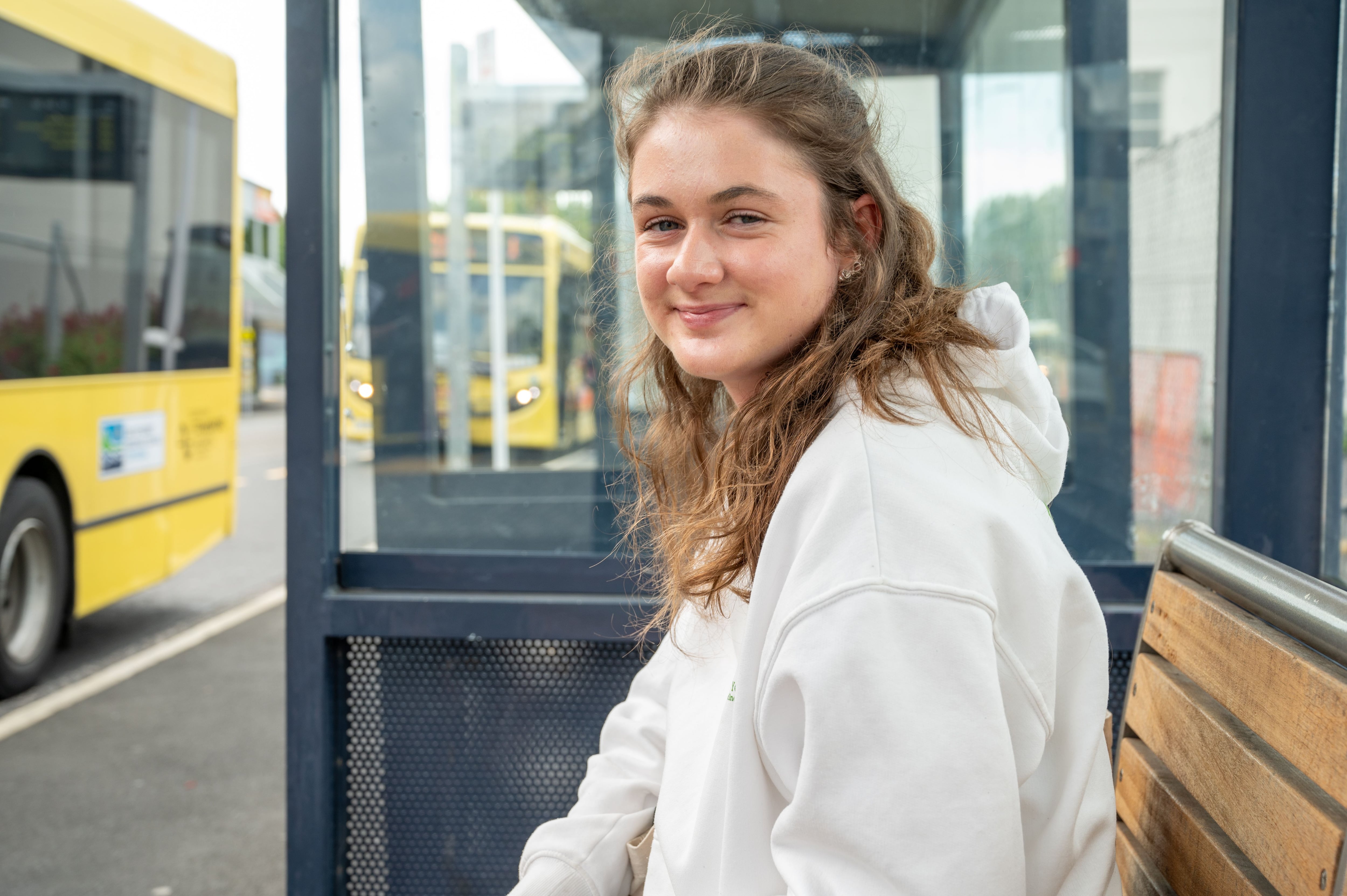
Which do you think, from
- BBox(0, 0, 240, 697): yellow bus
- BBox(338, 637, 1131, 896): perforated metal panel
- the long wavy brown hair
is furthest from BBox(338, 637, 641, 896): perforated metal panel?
BBox(0, 0, 240, 697): yellow bus

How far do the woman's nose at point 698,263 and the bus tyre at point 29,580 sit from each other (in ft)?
16.2

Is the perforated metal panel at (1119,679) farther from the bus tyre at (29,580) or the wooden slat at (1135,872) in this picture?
the bus tyre at (29,580)

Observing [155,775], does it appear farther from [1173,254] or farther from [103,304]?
[1173,254]

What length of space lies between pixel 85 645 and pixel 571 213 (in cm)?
439

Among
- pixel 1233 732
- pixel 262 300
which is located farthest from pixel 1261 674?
pixel 262 300

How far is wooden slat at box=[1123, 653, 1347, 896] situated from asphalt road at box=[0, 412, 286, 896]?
108 inches

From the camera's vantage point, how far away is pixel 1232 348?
225cm

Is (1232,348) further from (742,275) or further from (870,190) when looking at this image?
(742,275)

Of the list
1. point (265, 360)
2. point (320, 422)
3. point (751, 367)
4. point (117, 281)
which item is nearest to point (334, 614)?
point (320, 422)

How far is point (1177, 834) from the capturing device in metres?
1.33

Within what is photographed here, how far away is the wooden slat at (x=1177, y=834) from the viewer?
1.15 meters

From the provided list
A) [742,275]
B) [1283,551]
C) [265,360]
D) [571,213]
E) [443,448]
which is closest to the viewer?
[742,275]

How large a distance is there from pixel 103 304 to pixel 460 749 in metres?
4.35

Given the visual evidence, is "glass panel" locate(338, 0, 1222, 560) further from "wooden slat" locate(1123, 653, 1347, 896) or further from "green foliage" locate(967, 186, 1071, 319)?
"wooden slat" locate(1123, 653, 1347, 896)
